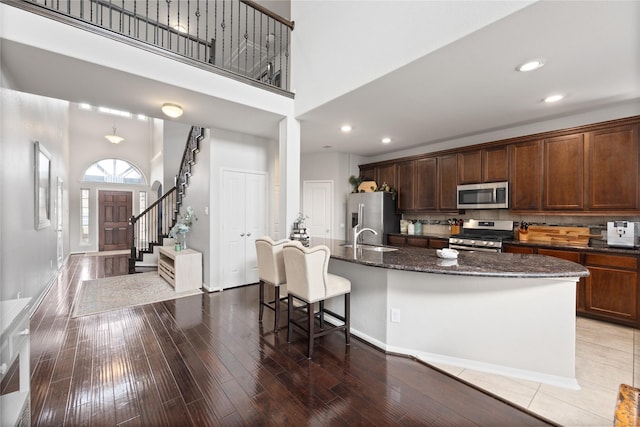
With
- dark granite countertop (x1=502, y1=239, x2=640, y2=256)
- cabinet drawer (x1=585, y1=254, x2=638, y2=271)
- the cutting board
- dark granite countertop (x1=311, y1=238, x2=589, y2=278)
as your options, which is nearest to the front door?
dark granite countertop (x1=311, y1=238, x2=589, y2=278)

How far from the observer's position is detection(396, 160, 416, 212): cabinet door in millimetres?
5316

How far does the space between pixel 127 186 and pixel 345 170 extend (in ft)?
25.6

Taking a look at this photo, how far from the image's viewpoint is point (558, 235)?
3.78m

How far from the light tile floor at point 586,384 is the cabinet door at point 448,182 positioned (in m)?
2.47

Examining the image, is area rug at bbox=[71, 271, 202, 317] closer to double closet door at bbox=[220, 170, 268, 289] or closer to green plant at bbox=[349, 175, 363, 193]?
double closet door at bbox=[220, 170, 268, 289]

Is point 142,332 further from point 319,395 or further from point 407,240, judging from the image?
point 407,240

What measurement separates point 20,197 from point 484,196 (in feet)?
20.5

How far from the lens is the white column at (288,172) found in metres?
3.77

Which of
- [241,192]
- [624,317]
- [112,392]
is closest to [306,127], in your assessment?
[241,192]

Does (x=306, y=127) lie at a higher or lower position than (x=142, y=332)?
higher

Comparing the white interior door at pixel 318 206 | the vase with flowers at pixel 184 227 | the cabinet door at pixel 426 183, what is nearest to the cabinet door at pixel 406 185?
the cabinet door at pixel 426 183

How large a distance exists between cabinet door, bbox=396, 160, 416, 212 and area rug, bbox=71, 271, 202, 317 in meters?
4.16

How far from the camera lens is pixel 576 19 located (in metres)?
1.77

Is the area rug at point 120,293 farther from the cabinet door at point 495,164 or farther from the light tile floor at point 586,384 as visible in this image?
the cabinet door at point 495,164
